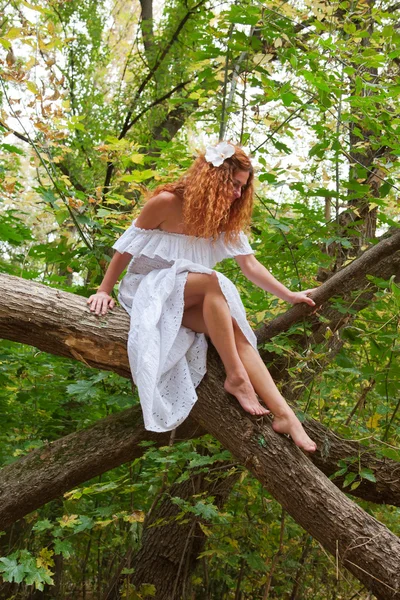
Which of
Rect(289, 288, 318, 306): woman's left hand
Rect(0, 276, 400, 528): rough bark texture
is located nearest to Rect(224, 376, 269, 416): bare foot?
Rect(0, 276, 400, 528): rough bark texture

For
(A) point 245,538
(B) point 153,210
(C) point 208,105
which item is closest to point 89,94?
(C) point 208,105

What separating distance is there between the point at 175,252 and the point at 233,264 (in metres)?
1.41

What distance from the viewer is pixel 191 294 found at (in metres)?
2.80

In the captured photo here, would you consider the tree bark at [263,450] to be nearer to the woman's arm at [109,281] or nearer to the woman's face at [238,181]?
the woman's arm at [109,281]

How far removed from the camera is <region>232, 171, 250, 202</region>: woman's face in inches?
119

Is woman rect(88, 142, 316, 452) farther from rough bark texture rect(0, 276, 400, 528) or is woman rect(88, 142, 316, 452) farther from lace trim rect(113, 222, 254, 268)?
rough bark texture rect(0, 276, 400, 528)

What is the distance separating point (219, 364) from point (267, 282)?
0.56m

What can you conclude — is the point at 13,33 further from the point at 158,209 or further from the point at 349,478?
the point at 349,478

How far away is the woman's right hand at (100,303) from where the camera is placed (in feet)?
9.89

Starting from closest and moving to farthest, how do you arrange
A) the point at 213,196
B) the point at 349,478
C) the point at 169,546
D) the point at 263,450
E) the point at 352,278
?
1. the point at 263,450
2. the point at 213,196
3. the point at 352,278
4. the point at 349,478
5. the point at 169,546

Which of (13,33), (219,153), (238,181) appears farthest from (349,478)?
(13,33)

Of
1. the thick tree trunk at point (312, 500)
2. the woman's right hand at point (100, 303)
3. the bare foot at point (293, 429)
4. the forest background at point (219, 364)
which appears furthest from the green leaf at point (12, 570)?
the bare foot at point (293, 429)

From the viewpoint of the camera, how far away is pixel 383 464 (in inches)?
129

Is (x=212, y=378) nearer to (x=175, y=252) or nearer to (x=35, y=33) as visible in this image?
(x=175, y=252)
